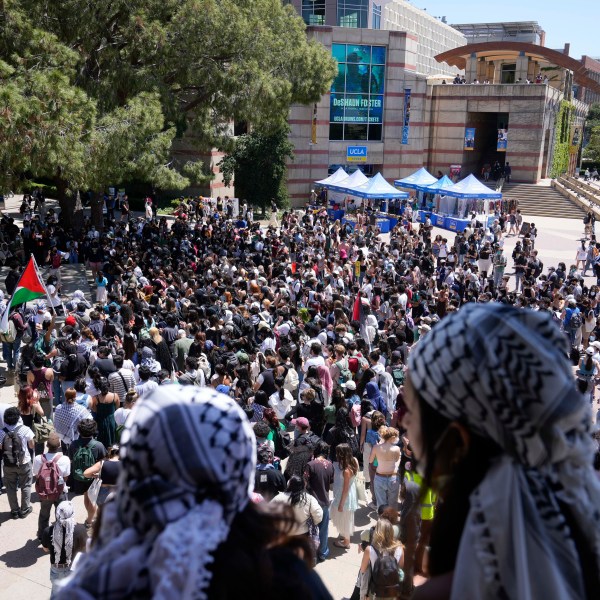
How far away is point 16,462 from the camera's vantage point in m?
7.61

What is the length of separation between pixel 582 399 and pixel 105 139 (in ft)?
60.2

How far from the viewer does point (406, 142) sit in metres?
42.8

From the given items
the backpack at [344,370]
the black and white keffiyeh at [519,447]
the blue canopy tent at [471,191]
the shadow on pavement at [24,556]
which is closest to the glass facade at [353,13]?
the blue canopy tent at [471,191]

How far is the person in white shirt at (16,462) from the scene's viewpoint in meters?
7.57

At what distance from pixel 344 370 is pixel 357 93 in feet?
110

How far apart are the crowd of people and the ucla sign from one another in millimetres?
18497

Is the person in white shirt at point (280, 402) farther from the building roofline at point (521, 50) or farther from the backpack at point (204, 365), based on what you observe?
the building roofline at point (521, 50)

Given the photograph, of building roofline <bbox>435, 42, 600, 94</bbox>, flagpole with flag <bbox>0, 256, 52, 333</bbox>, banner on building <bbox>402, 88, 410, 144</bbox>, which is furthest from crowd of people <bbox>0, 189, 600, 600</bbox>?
building roofline <bbox>435, 42, 600, 94</bbox>

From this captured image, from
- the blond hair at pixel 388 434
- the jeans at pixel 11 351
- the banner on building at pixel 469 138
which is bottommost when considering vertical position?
the jeans at pixel 11 351

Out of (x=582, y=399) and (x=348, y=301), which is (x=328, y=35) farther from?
(x=582, y=399)

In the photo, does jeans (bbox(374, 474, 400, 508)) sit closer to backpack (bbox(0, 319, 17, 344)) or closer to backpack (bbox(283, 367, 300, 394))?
backpack (bbox(283, 367, 300, 394))

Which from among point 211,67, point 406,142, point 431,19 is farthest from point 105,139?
point 431,19

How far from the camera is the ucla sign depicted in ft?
136

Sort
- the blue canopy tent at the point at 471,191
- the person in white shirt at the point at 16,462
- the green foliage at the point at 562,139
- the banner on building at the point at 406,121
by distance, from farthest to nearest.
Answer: the green foliage at the point at 562,139 → the banner on building at the point at 406,121 → the blue canopy tent at the point at 471,191 → the person in white shirt at the point at 16,462
